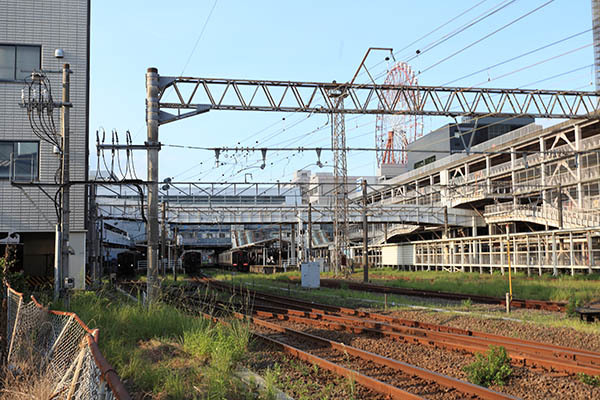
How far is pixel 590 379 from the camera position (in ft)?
26.7

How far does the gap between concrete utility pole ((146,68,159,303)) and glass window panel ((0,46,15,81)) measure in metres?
10.4

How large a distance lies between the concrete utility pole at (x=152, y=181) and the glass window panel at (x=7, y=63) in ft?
34.1

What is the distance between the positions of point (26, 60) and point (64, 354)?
2064cm

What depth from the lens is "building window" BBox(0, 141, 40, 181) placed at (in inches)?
934

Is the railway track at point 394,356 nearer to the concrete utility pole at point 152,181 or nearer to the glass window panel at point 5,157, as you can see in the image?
the concrete utility pole at point 152,181

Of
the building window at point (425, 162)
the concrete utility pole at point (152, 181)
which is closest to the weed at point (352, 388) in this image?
the concrete utility pole at point (152, 181)

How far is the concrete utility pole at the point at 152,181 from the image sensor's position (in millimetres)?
16078

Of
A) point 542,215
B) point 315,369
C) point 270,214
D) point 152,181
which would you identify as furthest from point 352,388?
point 270,214

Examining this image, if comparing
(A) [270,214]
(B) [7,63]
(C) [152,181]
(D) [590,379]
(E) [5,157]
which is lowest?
(D) [590,379]

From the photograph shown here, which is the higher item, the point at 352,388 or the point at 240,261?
the point at 240,261

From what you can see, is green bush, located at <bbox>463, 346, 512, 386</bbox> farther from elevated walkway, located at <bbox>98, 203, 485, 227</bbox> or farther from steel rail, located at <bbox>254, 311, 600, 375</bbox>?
elevated walkway, located at <bbox>98, 203, 485, 227</bbox>

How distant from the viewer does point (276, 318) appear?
58.8 feet

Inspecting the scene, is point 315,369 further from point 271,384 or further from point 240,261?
point 240,261

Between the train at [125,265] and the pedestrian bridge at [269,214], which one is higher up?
the pedestrian bridge at [269,214]
